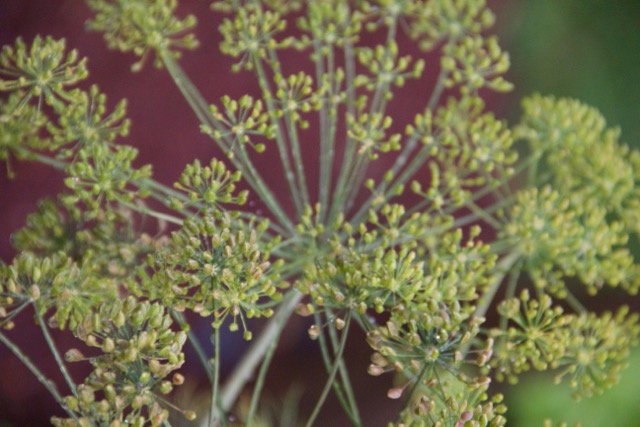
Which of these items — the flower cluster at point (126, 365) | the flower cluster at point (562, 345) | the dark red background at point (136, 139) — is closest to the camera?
the flower cluster at point (126, 365)

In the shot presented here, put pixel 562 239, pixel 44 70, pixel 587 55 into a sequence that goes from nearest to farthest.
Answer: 1. pixel 44 70
2. pixel 562 239
3. pixel 587 55

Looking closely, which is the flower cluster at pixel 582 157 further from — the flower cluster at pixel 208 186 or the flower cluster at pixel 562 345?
the flower cluster at pixel 208 186

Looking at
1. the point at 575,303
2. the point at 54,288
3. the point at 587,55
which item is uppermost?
the point at 587,55

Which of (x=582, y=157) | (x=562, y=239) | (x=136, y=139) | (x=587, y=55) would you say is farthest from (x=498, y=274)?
(x=587, y=55)

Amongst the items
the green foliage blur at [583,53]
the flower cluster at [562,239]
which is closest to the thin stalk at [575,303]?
the flower cluster at [562,239]

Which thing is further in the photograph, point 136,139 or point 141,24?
point 136,139

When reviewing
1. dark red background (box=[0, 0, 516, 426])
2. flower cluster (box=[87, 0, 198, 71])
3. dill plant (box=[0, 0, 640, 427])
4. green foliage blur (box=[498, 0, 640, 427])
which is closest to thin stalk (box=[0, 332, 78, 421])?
dill plant (box=[0, 0, 640, 427])

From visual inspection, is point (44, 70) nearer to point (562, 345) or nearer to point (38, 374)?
point (38, 374)

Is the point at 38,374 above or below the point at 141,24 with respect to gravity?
below

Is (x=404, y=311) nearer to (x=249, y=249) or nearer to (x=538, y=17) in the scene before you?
(x=249, y=249)
